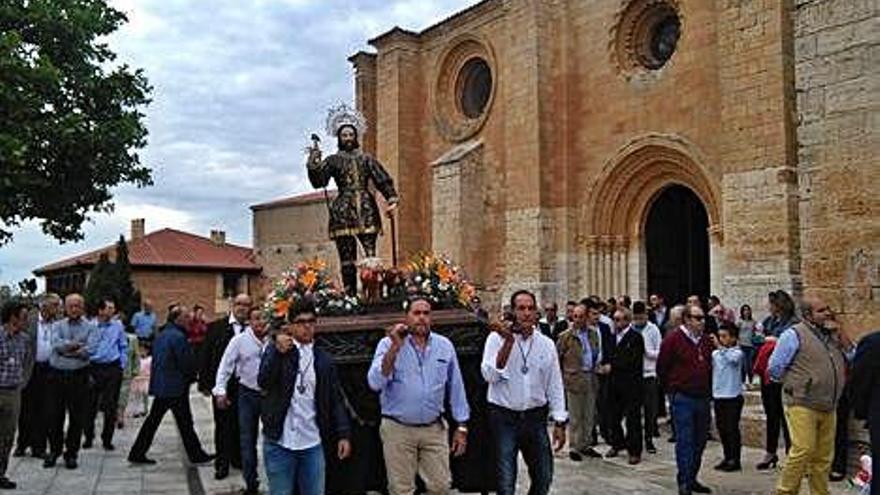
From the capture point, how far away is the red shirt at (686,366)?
7680 millimetres

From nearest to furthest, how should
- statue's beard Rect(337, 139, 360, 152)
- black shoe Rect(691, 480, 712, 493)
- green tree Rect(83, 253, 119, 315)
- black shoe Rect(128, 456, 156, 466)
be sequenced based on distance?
black shoe Rect(691, 480, 712, 493) → statue's beard Rect(337, 139, 360, 152) → black shoe Rect(128, 456, 156, 466) → green tree Rect(83, 253, 119, 315)

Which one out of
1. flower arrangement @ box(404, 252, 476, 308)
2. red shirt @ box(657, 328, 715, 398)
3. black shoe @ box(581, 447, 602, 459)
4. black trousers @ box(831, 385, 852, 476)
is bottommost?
black shoe @ box(581, 447, 602, 459)

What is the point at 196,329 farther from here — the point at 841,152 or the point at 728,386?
the point at 841,152

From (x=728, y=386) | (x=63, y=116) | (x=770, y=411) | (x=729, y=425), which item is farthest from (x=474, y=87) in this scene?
(x=729, y=425)

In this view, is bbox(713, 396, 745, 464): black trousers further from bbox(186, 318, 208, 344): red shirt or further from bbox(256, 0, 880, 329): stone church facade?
bbox(186, 318, 208, 344): red shirt

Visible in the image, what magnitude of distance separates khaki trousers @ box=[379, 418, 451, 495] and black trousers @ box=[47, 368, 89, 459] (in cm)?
484

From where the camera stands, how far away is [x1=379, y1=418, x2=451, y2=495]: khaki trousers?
5672 mm

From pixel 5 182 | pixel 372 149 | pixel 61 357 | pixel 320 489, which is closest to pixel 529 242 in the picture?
pixel 372 149

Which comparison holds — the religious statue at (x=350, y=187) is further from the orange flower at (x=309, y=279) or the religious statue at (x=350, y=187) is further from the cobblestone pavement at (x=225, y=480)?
the cobblestone pavement at (x=225, y=480)

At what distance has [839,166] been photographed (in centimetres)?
908

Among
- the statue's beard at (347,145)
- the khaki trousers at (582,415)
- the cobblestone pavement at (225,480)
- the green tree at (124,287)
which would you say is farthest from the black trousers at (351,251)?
the green tree at (124,287)

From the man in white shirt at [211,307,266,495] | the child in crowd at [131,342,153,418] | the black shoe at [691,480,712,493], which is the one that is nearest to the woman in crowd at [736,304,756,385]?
the black shoe at [691,480,712,493]

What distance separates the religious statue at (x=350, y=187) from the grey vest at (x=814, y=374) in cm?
401

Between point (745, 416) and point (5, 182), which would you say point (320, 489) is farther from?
point (5, 182)
